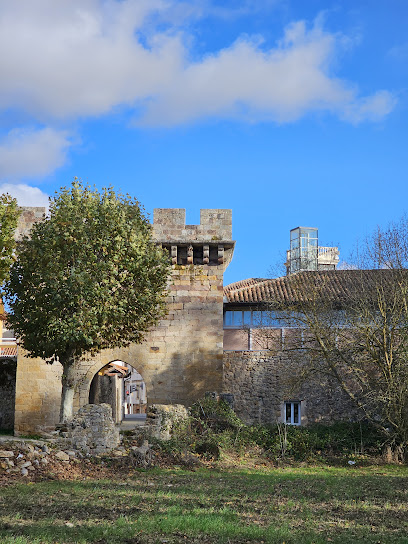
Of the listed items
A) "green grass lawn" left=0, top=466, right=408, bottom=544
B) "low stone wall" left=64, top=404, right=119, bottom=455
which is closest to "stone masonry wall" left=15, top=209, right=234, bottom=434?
"low stone wall" left=64, top=404, right=119, bottom=455

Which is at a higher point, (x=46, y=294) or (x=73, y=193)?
(x=73, y=193)

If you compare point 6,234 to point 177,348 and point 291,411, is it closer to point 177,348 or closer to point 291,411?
point 177,348

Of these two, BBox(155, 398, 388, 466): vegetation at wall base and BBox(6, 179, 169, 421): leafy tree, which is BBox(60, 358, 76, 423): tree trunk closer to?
BBox(6, 179, 169, 421): leafy tree

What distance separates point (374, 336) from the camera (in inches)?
672

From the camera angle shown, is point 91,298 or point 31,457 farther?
point 91,298

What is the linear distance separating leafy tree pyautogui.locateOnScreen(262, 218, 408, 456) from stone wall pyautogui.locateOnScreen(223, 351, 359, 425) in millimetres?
4081

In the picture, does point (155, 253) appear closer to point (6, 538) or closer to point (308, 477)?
point (308, 477)

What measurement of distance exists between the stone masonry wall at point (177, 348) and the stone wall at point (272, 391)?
415cm

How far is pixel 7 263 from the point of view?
1617cm

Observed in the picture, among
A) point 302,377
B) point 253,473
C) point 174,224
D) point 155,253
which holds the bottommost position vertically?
point 253,473

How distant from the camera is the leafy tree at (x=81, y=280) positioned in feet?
56.1

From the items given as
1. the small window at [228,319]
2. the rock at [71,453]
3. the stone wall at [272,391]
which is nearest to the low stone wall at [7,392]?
the stone wall at [272,391]

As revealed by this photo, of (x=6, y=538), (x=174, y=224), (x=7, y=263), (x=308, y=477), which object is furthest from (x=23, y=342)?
(x=6, y=538)

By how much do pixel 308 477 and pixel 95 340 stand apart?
23.5ft
